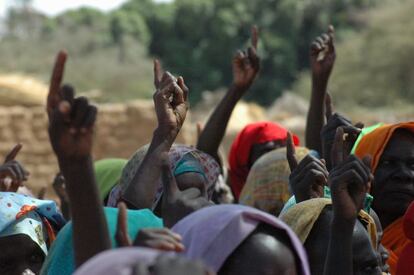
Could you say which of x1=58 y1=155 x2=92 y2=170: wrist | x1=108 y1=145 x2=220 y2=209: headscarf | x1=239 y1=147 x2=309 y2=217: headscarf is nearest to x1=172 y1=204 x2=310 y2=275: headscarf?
x1=58 y1=155 x2=92 y2=170: wrist

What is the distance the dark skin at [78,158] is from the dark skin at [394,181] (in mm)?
2552

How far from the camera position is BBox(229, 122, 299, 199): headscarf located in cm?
686

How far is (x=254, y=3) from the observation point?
45.9 meters

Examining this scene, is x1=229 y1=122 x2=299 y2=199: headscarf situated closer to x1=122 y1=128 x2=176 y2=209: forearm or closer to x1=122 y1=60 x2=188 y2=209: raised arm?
x1=122 y1=60 x2=188 y2=209: raised arm

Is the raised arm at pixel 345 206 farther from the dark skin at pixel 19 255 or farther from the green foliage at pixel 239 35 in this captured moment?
the green foliage at pixel 239 35

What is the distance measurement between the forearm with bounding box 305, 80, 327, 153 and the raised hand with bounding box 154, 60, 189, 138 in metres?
1.65

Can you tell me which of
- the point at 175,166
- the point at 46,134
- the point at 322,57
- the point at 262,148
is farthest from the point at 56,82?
the point at 46,134

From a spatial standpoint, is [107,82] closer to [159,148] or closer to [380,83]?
[380,83]

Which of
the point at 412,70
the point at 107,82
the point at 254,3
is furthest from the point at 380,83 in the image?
the point at 254,3

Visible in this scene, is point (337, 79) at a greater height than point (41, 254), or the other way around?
point (41, 254)

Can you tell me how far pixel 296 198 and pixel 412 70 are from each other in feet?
82.3

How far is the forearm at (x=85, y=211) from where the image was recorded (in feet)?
10.2

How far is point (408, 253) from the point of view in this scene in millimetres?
4957

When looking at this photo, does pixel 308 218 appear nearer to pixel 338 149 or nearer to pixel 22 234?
pixel 338 149
